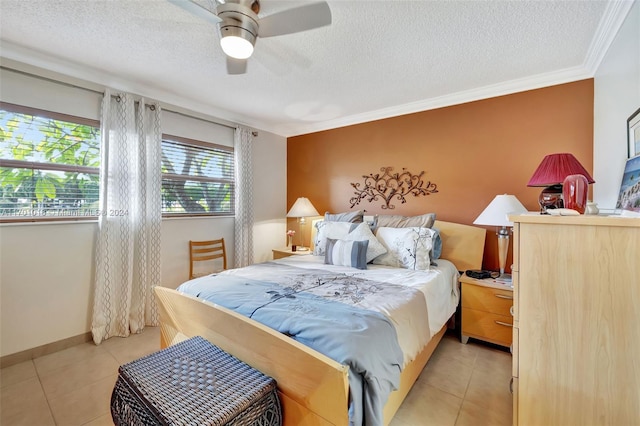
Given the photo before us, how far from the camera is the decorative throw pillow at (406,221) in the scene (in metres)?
2.86

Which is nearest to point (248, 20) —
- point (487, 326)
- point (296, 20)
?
point (296, 20)

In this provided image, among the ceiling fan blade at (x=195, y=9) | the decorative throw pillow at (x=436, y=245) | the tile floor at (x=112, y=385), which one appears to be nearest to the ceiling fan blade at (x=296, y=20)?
the ceiling fan blade at (x=195, y=9)

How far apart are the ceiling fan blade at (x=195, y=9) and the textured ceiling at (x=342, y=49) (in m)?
0.29

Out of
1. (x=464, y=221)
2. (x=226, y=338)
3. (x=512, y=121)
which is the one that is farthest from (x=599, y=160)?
(x=226, y=338)

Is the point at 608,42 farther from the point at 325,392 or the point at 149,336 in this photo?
the point at 149,336

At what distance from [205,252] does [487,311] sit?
3.02 metres

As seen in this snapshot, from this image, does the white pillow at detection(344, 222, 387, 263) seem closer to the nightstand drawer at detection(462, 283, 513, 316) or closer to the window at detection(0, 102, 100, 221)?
the nightstand drawer at detection(462, 283, 513, 316)

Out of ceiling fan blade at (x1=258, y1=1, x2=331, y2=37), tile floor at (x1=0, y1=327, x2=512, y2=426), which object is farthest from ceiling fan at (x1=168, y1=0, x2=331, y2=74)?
tile floor at (x1=0, y1=327, x2=512, y2=426)

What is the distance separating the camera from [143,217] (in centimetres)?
279

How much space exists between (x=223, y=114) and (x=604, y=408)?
394 centimetres

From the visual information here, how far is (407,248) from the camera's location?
8.32ft

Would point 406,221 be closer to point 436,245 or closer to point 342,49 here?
point 436,245

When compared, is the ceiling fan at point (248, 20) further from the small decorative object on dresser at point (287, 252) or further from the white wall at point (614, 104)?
the small decorative object on dresser at point (287, 252)

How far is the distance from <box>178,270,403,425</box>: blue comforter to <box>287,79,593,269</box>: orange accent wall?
6.27 ft
